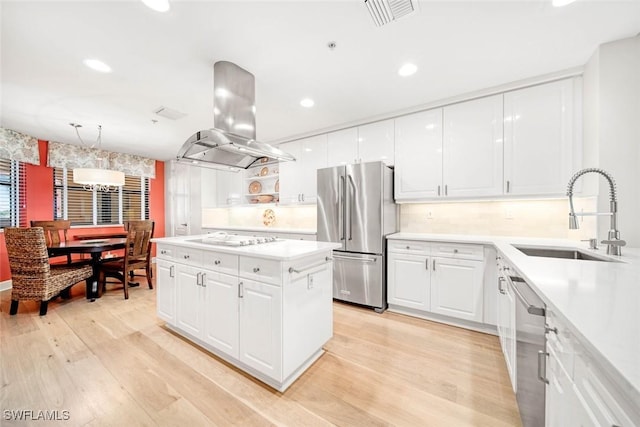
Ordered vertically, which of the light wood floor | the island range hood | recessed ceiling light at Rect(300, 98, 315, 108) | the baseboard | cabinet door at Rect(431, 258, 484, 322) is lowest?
the light wood floor

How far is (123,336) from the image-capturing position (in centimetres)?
243

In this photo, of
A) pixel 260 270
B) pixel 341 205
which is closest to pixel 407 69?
pixel 341 205

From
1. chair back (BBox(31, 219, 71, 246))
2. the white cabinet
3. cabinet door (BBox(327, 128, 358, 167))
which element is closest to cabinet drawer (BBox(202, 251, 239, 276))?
the white cabinet

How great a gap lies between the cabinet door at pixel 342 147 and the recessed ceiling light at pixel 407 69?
1.24 metres

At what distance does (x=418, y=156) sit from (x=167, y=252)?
3032 millimetres

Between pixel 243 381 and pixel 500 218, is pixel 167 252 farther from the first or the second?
pixel 500 218

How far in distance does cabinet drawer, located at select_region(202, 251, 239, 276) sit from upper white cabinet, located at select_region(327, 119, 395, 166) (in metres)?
2.31

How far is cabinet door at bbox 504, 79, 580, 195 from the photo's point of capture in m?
2.33

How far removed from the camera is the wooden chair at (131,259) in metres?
3.56

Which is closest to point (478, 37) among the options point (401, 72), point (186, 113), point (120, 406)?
point (401, 72)

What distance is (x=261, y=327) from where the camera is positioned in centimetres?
171

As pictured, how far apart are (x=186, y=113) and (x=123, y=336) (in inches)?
105

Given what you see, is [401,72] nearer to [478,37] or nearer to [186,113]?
[478,37]

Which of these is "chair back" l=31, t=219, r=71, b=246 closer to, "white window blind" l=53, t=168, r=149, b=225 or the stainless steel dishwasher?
"white window blind" l=53, t=168, r=149, b=225
